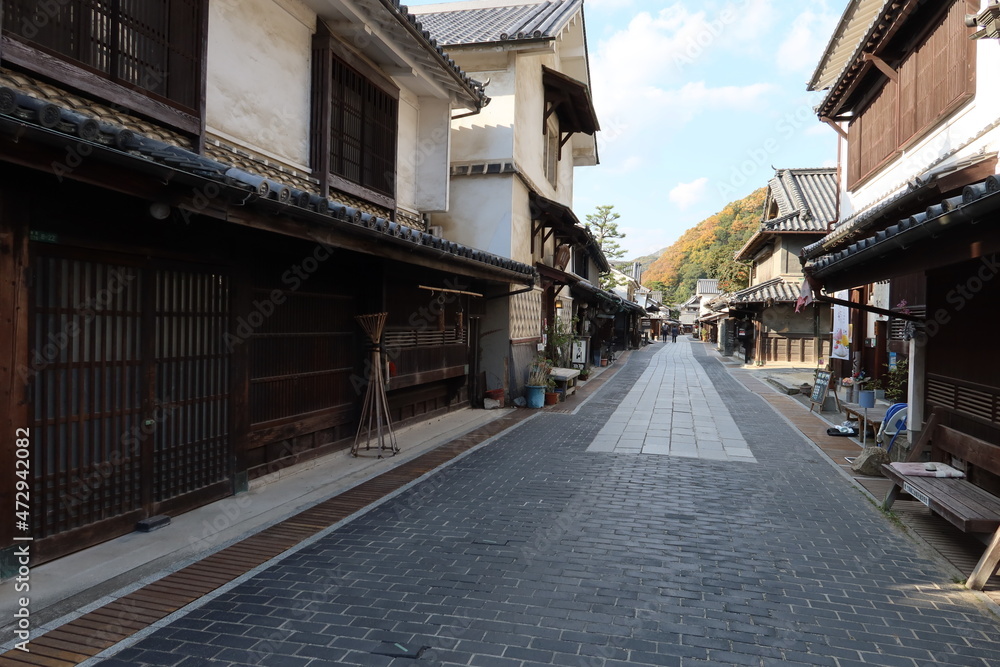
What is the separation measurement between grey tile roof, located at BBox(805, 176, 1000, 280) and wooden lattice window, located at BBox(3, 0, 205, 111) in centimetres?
668

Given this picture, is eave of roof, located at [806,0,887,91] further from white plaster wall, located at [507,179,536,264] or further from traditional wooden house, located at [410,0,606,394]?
white plaster wall, located at [507,179,536,264]

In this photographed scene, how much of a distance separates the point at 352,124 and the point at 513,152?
5.66m

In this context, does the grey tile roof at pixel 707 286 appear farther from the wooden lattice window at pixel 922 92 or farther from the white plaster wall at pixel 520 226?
the white plaster wall at pixel 520 226

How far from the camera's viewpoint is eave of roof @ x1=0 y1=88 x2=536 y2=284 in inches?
121

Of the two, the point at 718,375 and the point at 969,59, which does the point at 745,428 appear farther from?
the point at 718,375

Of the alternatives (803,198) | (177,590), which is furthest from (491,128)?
(803,198)

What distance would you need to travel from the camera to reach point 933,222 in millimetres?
4512

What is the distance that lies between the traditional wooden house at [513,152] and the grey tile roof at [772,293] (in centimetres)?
1188

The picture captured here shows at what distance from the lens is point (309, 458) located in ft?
27.3

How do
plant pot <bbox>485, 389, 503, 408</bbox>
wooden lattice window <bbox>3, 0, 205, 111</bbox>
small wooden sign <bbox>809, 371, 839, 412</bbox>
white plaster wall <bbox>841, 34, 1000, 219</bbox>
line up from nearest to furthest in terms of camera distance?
wooden lattice window <bbox>3, 0, 205, 111</bbox> < white plaster wall <bbox>841, 34, 1000, 219</bbox> < small wooden sign <bbox>809, 371, 839, 412</bbox> < plant pot <bbox>485, 389, 503, 408</bbox>

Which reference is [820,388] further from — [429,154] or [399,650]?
[399,650]

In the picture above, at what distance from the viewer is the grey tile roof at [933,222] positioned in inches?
155

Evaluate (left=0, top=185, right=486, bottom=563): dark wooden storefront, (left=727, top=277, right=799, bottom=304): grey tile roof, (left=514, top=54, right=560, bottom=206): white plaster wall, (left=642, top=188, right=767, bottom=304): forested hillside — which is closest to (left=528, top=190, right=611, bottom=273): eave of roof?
(left=514, top=54, right=560, bottom=206): white plaster wall

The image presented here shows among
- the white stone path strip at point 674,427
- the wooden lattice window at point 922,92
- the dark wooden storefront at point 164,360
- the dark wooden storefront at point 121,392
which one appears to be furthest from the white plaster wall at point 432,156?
the wooden lattice window at point 922,92
